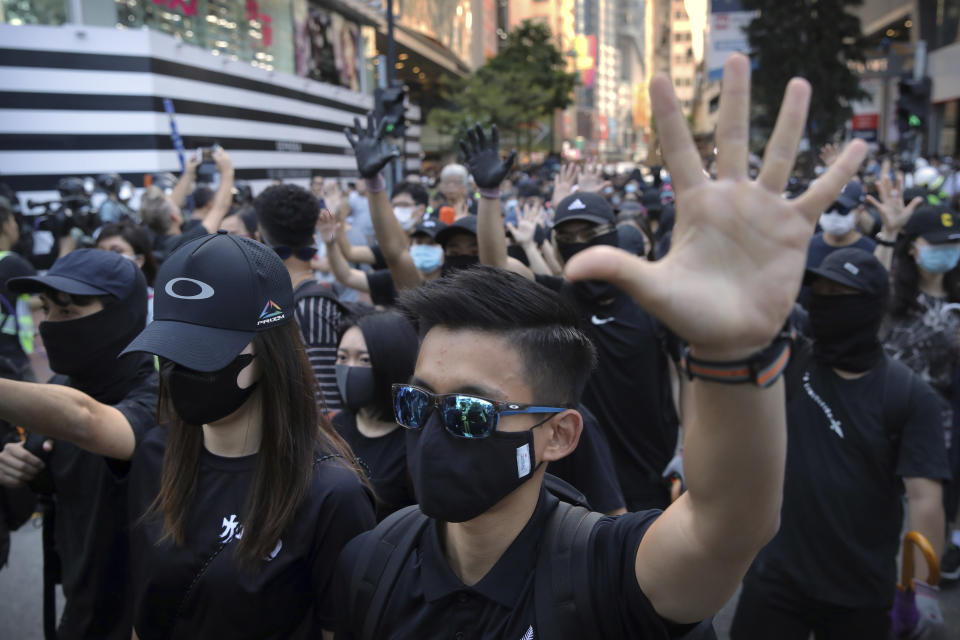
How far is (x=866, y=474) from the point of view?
2977mm

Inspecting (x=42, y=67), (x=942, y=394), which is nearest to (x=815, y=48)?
(x=42, y=67)

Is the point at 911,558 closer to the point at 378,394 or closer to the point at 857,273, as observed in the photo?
the point at 857,273

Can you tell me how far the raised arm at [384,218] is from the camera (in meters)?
4.51


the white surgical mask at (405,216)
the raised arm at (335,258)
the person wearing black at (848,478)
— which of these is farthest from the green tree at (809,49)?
the person wearing black at (848,478)

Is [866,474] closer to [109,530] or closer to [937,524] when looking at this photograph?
[937,524]

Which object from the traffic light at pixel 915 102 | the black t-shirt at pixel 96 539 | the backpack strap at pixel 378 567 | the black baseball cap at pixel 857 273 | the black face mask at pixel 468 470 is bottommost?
the black t-shirt at pixel 96 539

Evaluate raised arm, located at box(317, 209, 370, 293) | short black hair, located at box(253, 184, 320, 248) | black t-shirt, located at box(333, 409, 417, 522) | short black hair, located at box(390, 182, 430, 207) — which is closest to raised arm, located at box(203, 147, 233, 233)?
raised arm, located at box(317, 209, 370, 293)

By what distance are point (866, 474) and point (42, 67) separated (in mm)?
19298

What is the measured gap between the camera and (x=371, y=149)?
15.8 feet

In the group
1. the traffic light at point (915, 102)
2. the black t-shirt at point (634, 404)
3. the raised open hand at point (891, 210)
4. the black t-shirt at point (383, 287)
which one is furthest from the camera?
the traffic light at point (915, 102)

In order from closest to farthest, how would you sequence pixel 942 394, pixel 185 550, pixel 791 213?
pixel 791 213 < pixel 185 550 < pixel 942 394

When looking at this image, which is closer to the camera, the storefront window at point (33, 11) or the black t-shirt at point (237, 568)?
the black t-shirt at point (237, 568)

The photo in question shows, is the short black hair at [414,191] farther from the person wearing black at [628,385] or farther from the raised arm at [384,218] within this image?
the person wearing black at [628,385]

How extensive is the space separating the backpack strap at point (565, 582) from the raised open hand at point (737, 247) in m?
0.61
